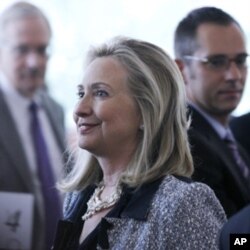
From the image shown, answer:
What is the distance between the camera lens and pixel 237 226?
1099mm

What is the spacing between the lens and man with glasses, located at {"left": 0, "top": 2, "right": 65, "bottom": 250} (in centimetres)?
296

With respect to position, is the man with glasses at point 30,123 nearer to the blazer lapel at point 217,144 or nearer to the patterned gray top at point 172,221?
the blazer lapel at point 217,144

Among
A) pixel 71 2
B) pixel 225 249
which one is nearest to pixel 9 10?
pixel 71 2

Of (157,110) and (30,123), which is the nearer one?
(157,110)

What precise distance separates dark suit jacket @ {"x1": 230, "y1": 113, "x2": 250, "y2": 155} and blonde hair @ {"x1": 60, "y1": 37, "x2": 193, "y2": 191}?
108 cm

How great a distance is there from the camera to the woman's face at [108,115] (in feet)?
6.26

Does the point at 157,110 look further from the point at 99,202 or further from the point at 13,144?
the point at 13,144

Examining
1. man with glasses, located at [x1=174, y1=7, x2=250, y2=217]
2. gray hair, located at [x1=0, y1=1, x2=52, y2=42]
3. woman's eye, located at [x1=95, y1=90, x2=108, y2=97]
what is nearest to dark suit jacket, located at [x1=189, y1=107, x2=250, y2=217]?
man with glasses, located at [x1=174, y1=7, x2=250, y2=217]

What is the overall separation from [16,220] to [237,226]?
76.2 inches

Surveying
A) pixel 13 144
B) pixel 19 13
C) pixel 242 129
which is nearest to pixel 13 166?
pixel 13 144

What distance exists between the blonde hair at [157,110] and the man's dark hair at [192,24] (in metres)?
0.86

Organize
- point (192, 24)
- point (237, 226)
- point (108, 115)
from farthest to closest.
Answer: point (192, 24) < point (108, 115) < point (237, 226)

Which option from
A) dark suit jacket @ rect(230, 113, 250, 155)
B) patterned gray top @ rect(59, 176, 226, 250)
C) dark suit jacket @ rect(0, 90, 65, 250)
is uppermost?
patterned gray top @ rect(59, 176, 226, 250)

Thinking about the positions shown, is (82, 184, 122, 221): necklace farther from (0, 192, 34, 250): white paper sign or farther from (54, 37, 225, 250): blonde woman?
(0, 192, 34, 250): white paper sign
